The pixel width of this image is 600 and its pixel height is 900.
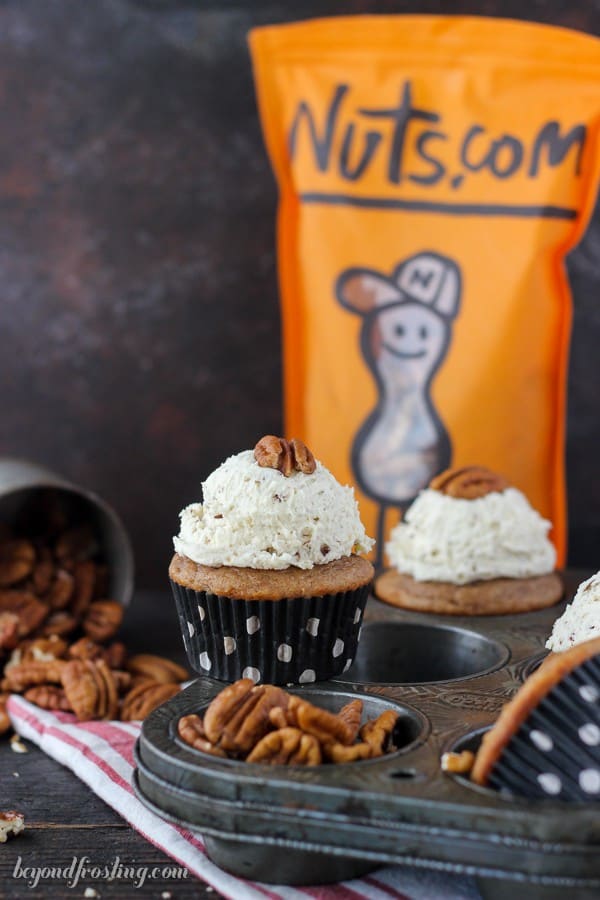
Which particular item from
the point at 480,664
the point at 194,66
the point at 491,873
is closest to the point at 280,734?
the point at 491,873

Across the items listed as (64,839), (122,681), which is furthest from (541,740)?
(122,681)

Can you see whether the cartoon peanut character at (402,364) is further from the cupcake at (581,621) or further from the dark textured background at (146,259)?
the cupcake at (581,621)

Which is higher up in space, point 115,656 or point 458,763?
point 458,763

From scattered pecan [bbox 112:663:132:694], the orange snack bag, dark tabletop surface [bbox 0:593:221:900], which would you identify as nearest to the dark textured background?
the orange snack bag

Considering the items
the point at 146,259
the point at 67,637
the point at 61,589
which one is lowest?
the point at 67,637

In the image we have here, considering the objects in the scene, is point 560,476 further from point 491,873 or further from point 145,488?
point 491,873

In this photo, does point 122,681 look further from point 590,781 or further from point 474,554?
point 590,781
